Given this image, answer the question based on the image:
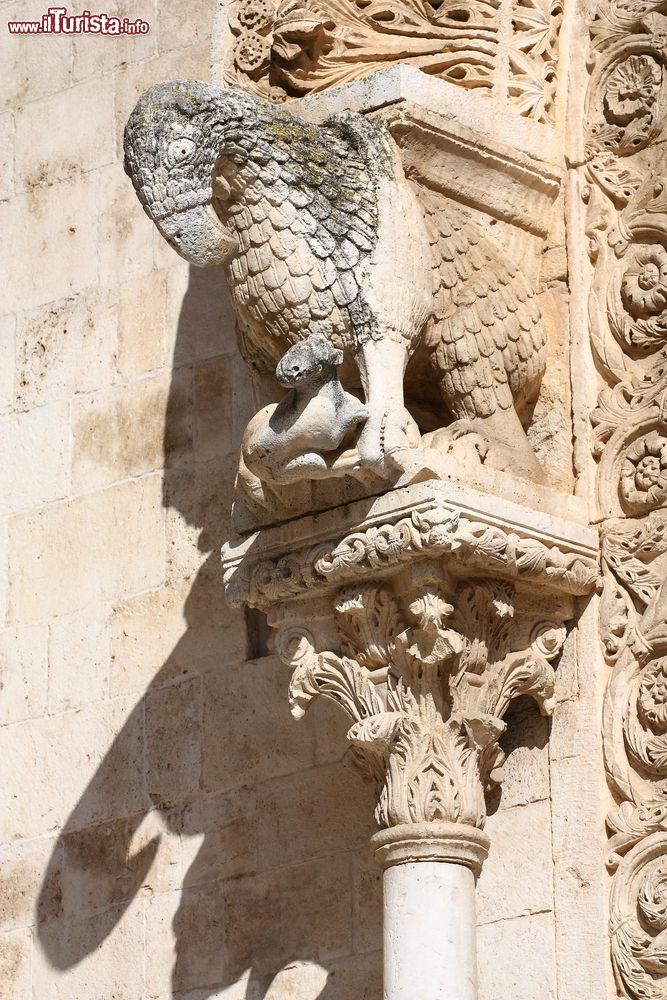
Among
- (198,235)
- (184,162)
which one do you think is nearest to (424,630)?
(198,235)

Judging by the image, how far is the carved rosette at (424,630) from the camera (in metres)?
4.31

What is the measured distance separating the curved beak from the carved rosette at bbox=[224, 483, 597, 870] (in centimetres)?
53

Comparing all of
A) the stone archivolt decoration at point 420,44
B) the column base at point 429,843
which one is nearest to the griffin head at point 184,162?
the stone archivolt decoration at point 420,44

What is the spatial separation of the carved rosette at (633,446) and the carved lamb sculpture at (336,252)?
0.70 feet

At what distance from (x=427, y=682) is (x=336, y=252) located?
808 millimetres

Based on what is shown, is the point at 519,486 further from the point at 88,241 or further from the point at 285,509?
the point at 88,241

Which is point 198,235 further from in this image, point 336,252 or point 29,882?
point 29,882

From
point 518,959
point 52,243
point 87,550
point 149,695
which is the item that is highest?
point 52,243

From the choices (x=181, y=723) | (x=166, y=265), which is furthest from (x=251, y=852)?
(x=166, y=265)

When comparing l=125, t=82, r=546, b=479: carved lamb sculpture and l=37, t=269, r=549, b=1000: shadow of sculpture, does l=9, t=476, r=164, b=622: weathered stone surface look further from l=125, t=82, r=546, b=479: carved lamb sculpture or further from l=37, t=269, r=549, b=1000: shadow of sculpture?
l=125, t=82, r=546, b=479: carved lamb sculpture

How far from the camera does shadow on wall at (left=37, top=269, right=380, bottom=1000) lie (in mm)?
4785

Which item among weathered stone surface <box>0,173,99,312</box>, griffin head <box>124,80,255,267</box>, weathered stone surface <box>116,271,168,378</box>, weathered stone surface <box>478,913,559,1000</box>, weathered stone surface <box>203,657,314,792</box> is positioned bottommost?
weathered stone surface <box>478,913,559,1000</box>

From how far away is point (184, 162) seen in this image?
14.3 feet

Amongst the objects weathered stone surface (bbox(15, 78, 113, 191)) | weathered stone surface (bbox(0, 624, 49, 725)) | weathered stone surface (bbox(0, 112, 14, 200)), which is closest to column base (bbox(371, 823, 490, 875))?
weathered stone surface (bbox(0, 624, 49, 725))
